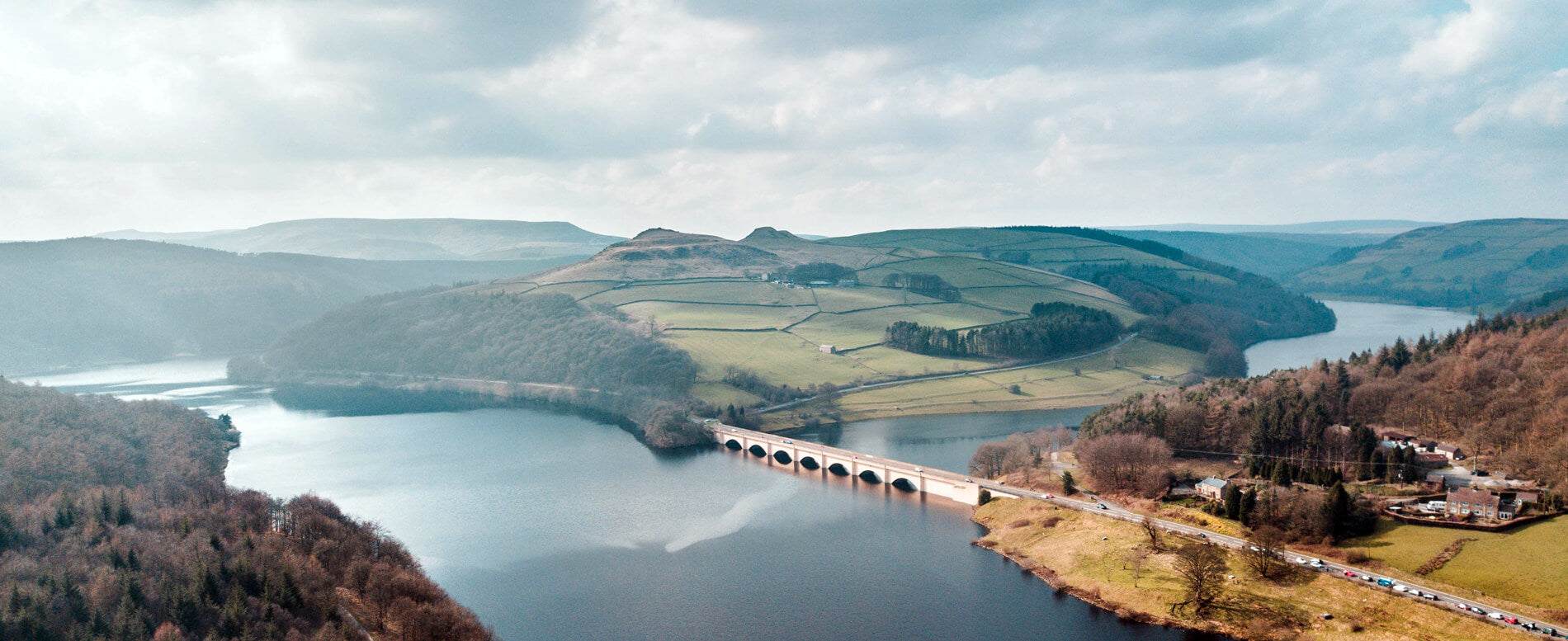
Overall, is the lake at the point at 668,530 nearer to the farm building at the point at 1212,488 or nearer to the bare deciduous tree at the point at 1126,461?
the bare deciduous tree at the point at 1126,461

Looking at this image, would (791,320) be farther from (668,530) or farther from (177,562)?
(177,562)

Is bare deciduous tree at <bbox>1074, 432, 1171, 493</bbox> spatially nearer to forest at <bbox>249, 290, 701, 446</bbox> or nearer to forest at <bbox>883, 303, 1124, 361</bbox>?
forest at <bbox>249, 290, 701, 446</bbox>

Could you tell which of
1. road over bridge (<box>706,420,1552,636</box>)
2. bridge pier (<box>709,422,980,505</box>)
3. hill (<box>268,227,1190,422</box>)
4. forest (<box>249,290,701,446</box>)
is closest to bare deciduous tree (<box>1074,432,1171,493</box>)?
road over bridge (<box>706,420,1552,636</box>)

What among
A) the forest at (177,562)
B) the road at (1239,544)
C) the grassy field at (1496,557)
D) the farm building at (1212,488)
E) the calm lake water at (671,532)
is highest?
the forest at (177,562)

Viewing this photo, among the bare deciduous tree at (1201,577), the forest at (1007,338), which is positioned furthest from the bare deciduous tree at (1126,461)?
the forest at (1007,338)

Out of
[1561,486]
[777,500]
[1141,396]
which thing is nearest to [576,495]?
[777,500]
